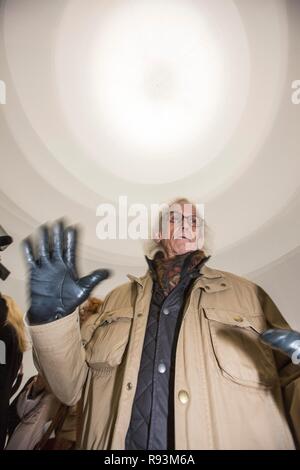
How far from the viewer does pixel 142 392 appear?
905 millimetres

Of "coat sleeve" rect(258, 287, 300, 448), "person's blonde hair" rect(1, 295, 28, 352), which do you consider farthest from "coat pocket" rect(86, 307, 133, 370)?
"coat sleeve" rect(258, 287, 300, 448)

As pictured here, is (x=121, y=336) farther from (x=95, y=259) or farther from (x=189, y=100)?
(x=189, y=100)

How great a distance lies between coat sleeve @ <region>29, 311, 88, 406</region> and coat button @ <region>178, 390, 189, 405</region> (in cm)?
39

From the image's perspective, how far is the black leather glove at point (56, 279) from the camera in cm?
100

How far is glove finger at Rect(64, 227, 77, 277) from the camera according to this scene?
3.53 feet

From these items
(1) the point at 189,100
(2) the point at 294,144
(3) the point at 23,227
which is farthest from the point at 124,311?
(2) the point at 294,144

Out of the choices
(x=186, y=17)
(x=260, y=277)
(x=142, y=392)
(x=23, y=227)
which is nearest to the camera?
(x=142, y=392)

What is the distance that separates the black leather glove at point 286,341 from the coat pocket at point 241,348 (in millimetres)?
165

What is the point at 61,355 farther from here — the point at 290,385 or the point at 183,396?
the point at 290,385

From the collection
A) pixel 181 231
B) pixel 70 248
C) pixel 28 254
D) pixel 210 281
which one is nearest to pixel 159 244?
pixel 181 231

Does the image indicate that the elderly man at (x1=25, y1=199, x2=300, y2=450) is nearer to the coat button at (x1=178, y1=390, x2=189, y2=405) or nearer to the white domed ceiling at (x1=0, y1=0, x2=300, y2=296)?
the coat button at (x1=178, y1=390, x2=189, y2=405)

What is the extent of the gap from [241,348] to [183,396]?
268 millimetres

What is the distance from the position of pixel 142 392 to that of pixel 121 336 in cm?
22

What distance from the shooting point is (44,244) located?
1.09 m
